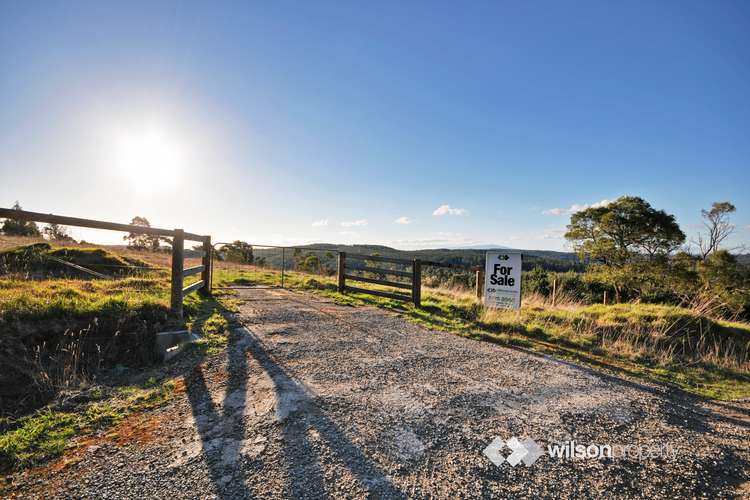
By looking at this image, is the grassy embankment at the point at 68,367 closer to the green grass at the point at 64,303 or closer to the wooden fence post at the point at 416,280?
the green grass at the point at 64,303

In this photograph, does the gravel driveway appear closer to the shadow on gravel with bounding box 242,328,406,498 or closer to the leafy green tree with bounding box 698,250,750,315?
the shadow on gravel with bounding box 242,328,406,498

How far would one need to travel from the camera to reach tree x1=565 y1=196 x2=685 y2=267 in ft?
67.1

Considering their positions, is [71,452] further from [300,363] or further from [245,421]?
[300,363]

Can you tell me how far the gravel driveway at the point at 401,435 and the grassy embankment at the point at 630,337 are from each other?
877mm

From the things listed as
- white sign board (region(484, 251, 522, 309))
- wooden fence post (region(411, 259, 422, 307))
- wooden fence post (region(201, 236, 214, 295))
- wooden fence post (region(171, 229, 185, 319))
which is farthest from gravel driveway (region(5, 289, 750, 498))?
wooden fence post (region(201, 236, 214, 295))

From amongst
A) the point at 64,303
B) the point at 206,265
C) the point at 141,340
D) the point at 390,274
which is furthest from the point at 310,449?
the point at 206,265

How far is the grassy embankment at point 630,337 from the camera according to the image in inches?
167

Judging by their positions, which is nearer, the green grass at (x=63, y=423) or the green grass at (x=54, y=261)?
the green grass at (x=63, y=423)

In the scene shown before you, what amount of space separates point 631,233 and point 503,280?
20.2 m

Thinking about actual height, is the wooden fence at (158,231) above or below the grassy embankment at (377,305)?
above

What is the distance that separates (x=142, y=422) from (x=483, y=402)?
2.83 meters

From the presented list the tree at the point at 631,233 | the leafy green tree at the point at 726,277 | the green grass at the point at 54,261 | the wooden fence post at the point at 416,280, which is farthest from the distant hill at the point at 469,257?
the leafy green tree at the point at 726,277

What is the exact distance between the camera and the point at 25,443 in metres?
2.19

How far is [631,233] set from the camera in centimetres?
2130
